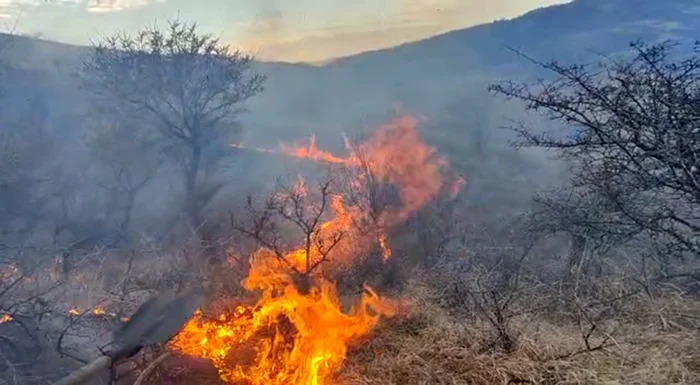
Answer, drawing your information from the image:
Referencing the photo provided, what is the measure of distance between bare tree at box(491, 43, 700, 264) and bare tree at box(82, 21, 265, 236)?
1396 centimetres

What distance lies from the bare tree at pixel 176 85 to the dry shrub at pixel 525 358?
1282 centimetres

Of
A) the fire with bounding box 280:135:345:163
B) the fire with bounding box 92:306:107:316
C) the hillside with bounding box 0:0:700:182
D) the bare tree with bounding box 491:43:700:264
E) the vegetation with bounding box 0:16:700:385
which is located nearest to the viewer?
the bare tree with bounding box 491:43:700:264

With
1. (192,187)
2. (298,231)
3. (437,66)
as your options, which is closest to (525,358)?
(298,231)

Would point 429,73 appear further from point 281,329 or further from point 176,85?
point 281,329

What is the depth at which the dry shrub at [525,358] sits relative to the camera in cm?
529

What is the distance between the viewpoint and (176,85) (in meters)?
18.8

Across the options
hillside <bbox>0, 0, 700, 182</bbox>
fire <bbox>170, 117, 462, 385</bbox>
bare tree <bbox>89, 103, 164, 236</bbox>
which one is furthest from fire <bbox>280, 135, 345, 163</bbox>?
fire <bbox>170, 117, 462, 385</bbox>

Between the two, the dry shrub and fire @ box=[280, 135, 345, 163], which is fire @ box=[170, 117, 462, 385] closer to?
the dry shrub

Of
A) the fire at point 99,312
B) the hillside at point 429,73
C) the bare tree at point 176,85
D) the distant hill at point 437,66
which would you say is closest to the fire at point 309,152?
the hillside at point 429,73

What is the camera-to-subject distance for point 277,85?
34.6 metres

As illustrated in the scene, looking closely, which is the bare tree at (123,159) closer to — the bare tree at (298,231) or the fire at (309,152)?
the bare tree at (298,231)

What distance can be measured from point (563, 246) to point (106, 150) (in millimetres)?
14410

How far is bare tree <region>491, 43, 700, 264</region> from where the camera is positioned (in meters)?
5.47

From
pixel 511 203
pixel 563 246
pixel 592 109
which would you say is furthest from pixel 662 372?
pixel 511 203
